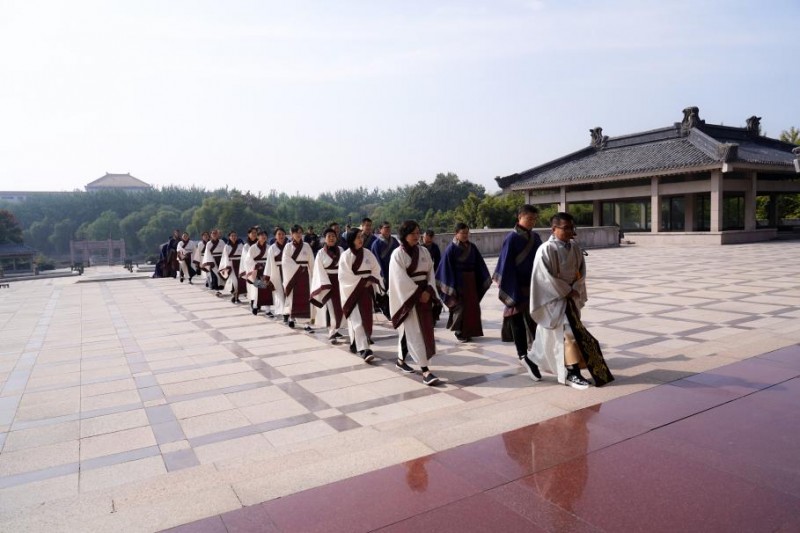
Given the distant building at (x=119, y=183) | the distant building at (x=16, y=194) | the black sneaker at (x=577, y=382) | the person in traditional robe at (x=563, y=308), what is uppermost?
the distant building at (x=119, y=183)

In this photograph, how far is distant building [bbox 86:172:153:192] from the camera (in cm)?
10475

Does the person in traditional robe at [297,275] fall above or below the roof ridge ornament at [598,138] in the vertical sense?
below

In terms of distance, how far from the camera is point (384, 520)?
9.42ft

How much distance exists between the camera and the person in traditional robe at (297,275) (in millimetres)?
9216

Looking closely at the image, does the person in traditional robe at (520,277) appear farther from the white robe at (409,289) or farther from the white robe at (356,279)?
the white robe at (356,279)

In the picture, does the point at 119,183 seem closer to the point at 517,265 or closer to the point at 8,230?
the point at 8,230

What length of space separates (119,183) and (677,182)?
10425cm

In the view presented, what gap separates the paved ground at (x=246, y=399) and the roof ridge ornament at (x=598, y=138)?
25076mm

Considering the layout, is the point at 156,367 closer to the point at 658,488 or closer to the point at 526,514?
the point at 526,514

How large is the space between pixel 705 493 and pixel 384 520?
67.3 inches

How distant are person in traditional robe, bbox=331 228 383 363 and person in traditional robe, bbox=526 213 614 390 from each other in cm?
223

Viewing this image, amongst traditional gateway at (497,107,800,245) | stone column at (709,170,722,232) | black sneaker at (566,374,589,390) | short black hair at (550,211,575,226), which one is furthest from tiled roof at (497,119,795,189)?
black sneaker at (566,374,589,390)

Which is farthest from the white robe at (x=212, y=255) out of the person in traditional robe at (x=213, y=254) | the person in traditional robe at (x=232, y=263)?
the person in traditional robe at (x=232, y=263)

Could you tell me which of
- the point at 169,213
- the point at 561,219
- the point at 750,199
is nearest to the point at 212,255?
the point at 561,219
